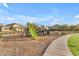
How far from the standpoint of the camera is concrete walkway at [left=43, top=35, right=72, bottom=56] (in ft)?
5.92

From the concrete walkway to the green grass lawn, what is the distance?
0.04 metres

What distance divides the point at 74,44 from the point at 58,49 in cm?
16

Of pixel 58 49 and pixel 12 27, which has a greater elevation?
pixel 12 27

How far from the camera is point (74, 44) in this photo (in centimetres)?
181

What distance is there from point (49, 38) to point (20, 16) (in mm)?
351

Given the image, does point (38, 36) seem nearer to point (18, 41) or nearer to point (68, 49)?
point (18, 41)

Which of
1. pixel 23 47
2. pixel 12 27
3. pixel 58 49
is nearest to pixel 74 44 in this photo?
pixel 58 49

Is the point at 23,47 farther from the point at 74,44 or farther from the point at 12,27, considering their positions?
the point at 74,44

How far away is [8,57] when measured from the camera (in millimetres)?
1801

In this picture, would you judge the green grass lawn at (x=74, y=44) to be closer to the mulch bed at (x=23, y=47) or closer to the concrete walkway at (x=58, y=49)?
the concrete walkway at (x=58, y=49)

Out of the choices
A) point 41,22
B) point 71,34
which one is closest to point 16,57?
point 41,22

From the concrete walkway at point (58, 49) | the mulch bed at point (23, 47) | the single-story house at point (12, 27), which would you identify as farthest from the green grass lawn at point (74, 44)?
the single-story house at point (12, 27)

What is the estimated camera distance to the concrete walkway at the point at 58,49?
1.80m

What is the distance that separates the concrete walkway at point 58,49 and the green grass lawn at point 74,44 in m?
0.04
